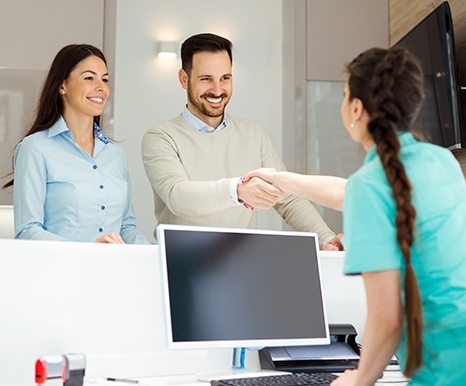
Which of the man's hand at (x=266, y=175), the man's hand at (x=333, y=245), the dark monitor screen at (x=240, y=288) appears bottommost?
the dark monitor screen at (x=240, y=288)

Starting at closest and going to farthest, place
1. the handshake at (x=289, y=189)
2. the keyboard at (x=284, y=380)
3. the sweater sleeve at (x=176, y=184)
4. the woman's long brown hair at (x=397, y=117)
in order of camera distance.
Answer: the woman's long brown hair at (x=397, y=117)
the keyboard at (x=284, y=380)
the handshake at (x=289, y=189)
the sweater sleeve at (x=176, y=184)

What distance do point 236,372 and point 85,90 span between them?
1.28m

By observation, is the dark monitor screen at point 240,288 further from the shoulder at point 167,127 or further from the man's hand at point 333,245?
the shoulder at point 167,127

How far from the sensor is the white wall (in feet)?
16.5

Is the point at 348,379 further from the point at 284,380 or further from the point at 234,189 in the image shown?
the point at 234,189

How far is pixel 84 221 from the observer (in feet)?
8.67

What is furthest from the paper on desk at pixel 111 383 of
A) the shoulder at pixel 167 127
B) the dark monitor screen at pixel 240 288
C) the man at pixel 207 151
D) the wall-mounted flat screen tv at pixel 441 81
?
the wall-mounted flat screen tv at pixel 441 81

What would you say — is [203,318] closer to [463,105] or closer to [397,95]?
[397,95]

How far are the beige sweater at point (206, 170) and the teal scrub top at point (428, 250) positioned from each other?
4.60 ft

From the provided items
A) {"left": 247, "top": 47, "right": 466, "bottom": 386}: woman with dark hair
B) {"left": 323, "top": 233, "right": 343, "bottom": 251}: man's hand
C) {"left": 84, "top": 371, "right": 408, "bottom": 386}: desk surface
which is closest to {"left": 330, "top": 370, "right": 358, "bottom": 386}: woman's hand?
{"left": 247, "top": 47, "right": 466, "bottom": 386}: woman with dark hair

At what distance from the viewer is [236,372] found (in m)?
2.09

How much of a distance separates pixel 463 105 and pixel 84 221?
180 cm

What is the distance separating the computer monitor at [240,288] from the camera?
195 cm

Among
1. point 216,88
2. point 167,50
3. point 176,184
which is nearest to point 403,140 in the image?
point 176,184
